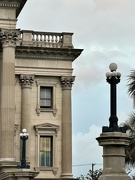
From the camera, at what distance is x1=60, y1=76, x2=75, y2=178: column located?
5675cm

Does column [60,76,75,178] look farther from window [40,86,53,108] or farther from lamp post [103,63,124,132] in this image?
lamp post [103,63,124,132]

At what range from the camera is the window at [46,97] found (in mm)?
57562

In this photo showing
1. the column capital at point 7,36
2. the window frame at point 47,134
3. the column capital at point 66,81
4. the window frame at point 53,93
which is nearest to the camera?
the column capital at point 7,36

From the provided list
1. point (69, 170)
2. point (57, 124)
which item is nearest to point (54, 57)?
point (57, 124)

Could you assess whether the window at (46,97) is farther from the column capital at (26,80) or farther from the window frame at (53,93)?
the column capital at (26,80)

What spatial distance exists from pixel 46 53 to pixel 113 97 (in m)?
38.9

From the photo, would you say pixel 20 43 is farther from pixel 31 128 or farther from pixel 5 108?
pixel 5 108

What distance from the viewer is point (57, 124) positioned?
188 feet

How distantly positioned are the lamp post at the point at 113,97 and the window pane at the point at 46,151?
3789cm

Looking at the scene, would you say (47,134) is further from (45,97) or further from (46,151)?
(45,97)

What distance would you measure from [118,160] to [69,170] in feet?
127

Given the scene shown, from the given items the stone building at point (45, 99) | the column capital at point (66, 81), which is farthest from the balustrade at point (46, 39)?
the column capital at point (66, 81)

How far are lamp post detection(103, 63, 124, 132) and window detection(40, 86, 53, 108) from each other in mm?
38204

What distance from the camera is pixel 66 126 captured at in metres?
57.3
